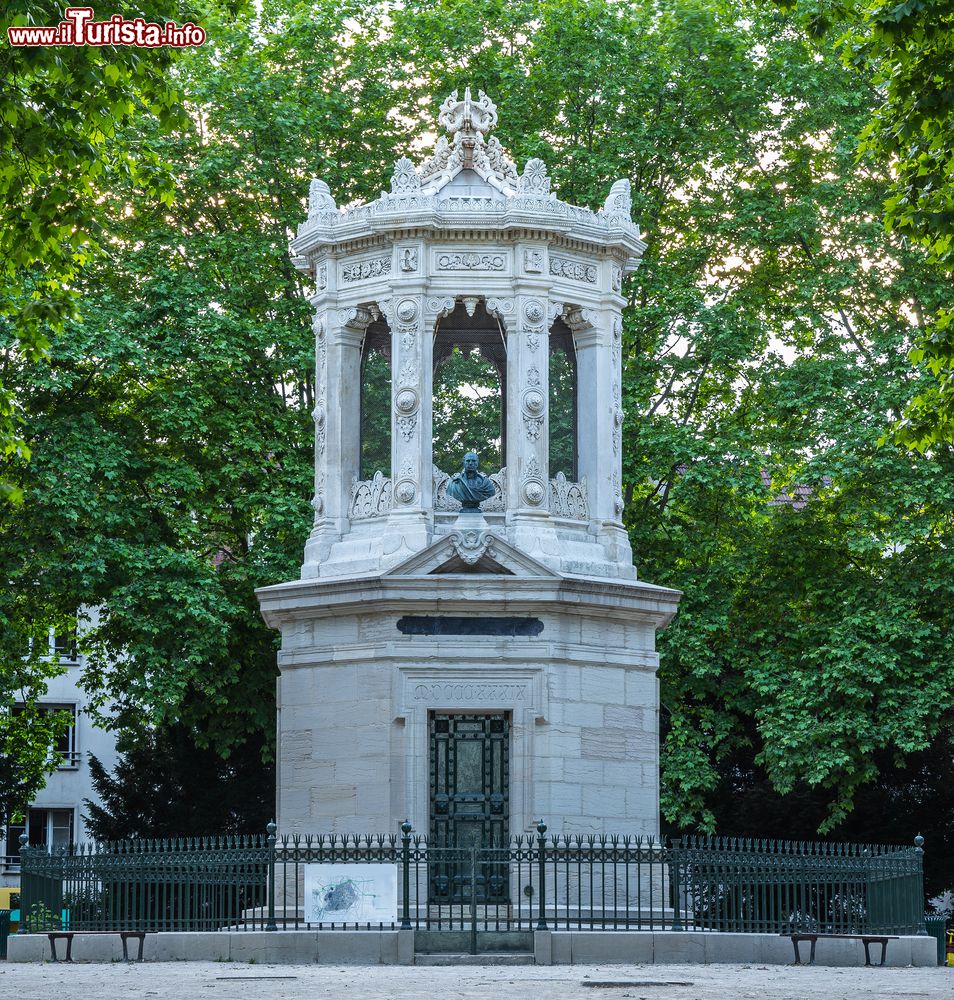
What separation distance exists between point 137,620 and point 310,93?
10966mm

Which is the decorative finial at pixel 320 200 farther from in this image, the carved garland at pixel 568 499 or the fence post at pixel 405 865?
the fence post at pixel 405 865

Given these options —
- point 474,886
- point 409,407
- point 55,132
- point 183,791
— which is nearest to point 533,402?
point 409,407

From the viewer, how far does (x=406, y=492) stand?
76.7 ft

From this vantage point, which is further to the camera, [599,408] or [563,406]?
[563,406]

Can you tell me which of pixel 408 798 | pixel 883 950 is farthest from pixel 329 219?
pixel 883 950

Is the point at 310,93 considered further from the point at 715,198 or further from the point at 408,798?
the point at 408,798

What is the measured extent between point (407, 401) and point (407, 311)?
1157 mm

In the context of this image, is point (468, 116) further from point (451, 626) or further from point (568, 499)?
point (451, 626)

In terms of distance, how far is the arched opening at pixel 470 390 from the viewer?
25.8 m

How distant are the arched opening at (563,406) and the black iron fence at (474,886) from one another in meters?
5.11

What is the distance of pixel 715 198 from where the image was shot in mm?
35625

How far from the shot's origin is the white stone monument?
72.7ft

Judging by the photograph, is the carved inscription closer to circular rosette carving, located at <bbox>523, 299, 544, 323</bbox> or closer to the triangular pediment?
the triangular pediment

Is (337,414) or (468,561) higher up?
(337,414)
